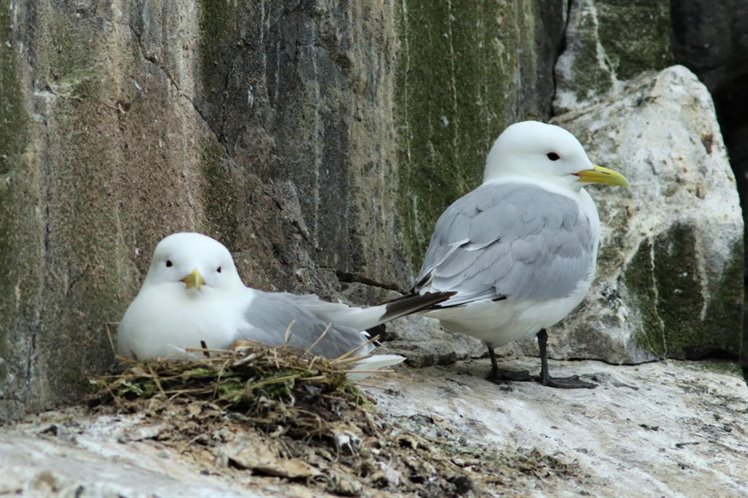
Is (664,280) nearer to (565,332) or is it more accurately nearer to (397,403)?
(565,332)

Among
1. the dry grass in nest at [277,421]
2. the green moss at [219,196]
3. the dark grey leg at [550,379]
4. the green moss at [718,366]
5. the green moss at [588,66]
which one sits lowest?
the green moss at [718,366]

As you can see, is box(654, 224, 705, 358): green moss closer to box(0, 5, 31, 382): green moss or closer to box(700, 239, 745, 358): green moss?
box(700, 239, 745, 358): green moss

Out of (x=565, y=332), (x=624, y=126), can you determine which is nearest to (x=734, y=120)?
(x=624, y=126)

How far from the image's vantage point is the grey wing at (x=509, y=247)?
5.34 m

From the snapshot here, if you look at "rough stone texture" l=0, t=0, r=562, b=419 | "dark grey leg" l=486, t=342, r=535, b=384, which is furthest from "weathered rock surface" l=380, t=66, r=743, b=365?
"rough stone texture" l=0, t=0, r=562, b=419

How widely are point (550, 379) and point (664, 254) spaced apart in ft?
4.39

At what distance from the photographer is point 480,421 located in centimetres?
495

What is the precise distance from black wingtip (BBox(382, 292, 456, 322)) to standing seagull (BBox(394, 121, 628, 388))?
3 cm

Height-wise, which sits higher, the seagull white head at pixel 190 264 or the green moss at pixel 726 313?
the seagull white head at pixel 190 264

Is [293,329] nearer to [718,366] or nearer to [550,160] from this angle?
[550,160]

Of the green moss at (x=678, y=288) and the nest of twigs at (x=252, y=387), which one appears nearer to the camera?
the nest of twigs at (x=252, y=387)

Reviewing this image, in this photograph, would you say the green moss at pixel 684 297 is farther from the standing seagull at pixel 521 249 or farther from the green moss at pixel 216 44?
the green moss at pixel 216 44

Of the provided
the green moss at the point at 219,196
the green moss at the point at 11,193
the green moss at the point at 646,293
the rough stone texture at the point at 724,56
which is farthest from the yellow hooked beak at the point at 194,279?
the rough stone texture at the point at 724,56

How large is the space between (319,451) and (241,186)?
1.65m
